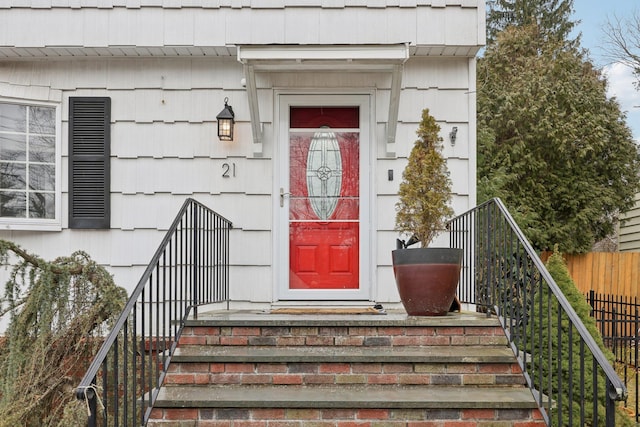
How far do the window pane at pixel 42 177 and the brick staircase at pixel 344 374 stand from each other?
221cm

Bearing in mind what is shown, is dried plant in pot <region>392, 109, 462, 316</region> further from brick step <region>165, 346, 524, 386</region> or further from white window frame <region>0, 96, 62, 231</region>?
white window frame <region>0, 96, 62, 231</region>

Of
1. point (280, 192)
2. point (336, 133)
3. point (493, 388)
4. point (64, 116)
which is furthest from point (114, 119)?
point (493, 388)

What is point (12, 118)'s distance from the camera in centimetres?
526

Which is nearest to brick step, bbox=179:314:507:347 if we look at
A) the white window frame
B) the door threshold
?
the door threshold

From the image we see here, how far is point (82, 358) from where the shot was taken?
14.1 feet

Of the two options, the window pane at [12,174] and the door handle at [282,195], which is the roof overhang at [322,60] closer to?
the door handle at [282,195]

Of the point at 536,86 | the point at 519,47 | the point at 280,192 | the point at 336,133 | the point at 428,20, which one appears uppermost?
the point at 519,47

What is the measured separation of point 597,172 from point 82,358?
34.9 feet

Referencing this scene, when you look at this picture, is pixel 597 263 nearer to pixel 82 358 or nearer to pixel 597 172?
pixel 597 172

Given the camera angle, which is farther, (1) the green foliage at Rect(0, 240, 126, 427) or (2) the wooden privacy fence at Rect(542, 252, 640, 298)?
(2) the wooden privacy fence at Rect(542, 252, 640, 298)

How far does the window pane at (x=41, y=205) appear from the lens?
17.2 feet

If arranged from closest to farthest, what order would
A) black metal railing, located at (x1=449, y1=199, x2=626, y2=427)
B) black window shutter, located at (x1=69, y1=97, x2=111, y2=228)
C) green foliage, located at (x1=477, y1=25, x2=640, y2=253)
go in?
black metal railing, located at (x1=449, y1=199, x2=626, y2=427) < black window shutter, located at (x1=69, y1=97, x2=111, y2=228) < green foliage, located at (x1=477, y1=25, x2=640, y2=253)

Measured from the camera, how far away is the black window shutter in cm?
523

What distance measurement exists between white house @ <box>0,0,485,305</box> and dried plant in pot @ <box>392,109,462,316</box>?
36.1 inches
